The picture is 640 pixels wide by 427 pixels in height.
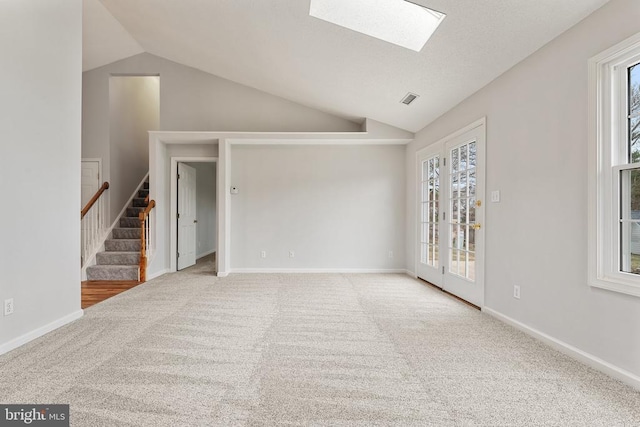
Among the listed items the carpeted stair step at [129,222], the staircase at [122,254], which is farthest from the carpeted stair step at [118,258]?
the carpeted stair step at [129,222]

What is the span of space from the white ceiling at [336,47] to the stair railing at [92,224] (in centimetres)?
229

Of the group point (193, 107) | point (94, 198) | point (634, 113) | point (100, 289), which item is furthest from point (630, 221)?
point (94, 198)

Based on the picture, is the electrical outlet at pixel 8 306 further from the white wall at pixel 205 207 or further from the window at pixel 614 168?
the white wall at pixel 205 207

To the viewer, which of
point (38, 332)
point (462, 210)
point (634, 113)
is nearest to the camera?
point (634, 113)

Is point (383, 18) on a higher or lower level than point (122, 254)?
higher

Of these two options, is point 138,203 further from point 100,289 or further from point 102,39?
point 102,39

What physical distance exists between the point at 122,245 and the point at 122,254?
268 millimetres

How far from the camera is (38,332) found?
261 cm

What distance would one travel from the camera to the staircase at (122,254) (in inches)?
194

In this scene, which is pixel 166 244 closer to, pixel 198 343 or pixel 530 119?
pixel 198 343

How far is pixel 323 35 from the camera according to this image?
3336mm

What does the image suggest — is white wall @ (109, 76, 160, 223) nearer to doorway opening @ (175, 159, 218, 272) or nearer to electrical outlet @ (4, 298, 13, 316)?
doorway opening @ (175, 159, 218, 272)

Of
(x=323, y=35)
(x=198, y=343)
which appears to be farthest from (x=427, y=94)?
(x=198, y=343)

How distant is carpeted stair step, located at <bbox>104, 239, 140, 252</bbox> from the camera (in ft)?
17.4
